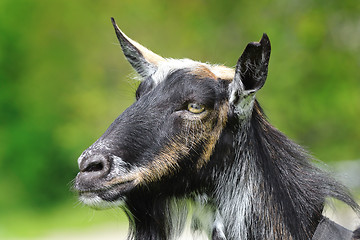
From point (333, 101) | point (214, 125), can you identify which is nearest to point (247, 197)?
point (214, 125)

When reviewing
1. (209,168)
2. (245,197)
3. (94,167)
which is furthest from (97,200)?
(245,197)

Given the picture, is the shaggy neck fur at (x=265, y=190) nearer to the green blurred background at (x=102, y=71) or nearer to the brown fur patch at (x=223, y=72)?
the brown fur patch at (x=223, y=72)

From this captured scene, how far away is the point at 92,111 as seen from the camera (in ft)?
86.9

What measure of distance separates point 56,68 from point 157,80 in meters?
22.7

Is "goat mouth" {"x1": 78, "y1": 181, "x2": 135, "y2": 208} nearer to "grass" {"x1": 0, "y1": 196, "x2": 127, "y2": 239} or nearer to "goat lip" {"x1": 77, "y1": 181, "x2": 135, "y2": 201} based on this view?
"goat lip" {"x1": 77, "y1": 181, "x2": 135, "y2": 201}

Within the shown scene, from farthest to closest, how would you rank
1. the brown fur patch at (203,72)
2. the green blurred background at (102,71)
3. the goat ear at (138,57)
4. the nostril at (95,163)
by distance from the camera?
1. the green blurred background at (102,71)
2. the goat ear at (138,57)
3. the brown fur patch at (203,72)
4. the nostril at (95,163)

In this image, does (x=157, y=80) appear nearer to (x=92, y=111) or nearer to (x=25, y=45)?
(x=92, y=111)

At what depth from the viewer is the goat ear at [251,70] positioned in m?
4.93

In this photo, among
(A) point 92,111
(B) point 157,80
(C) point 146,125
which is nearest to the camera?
(C) point 146,125

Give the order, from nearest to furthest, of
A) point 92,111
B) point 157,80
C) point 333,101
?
point 157,80 → point 333,101 → point 92,111

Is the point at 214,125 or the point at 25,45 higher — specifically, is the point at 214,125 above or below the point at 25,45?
below

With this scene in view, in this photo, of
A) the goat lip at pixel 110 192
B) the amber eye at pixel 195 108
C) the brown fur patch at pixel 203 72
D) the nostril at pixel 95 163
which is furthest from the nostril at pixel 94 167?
the brown fur patch at pixel 203 72

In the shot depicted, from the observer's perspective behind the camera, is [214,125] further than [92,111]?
No

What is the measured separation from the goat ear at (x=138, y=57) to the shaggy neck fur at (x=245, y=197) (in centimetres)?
119
